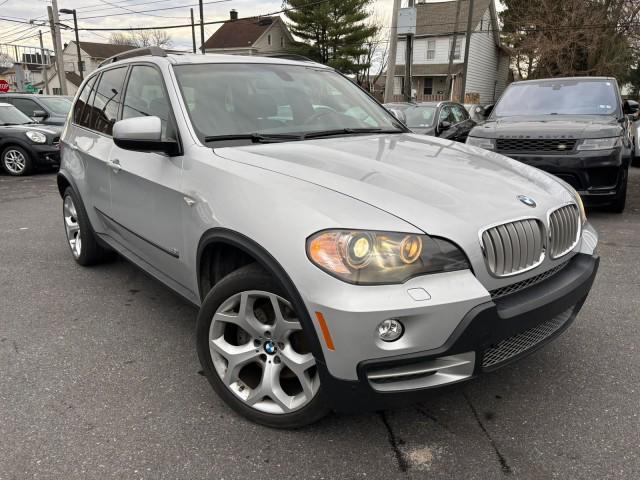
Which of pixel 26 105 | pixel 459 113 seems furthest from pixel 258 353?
pixel 26 105

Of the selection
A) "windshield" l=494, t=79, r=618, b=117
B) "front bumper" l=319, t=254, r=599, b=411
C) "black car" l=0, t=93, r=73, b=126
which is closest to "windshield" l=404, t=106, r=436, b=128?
"windshield" l=494, t=79, r=618, b=117

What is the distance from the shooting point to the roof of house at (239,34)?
44.9 m

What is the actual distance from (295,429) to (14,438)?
1262 mm

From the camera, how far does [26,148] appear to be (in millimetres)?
10469

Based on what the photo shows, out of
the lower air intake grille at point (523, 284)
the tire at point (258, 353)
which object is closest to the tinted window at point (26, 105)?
the tire at point (258, 353)

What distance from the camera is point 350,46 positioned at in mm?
37500

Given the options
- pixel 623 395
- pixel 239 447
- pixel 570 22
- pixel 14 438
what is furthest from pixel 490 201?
pixel 570 22

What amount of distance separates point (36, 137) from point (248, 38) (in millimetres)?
37933

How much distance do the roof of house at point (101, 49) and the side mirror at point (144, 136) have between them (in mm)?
59908

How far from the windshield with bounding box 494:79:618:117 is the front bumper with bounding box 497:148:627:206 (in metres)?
1.28

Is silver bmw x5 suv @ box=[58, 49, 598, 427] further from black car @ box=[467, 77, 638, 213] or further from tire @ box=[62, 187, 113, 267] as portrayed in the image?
black car @ box=[467, 77, 638, 213]

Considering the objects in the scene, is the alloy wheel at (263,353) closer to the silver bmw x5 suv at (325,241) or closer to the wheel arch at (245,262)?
the silver bmw x5 suv at (325,241)

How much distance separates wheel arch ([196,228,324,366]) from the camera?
198 centimetres

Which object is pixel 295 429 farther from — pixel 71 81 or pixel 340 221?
pixel 71 81
